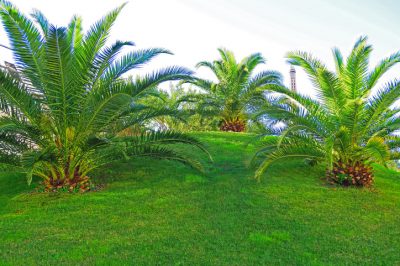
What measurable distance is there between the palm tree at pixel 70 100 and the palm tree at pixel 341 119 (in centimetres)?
223

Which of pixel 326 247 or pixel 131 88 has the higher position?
pixel 131 88

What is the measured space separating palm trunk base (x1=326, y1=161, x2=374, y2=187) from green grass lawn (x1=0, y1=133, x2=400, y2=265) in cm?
36

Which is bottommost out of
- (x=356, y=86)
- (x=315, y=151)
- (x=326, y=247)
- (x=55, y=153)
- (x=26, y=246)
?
(x=26, y=246)

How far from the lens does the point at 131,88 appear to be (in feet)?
28.7

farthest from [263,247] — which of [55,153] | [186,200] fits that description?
[55,153]

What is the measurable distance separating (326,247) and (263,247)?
962 mm

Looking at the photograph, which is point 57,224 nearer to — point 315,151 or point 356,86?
point 315,151

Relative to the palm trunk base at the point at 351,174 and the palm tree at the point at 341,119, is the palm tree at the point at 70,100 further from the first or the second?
the palm trunk base at the point at 351,174

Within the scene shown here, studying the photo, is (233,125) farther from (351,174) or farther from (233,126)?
(351,174)

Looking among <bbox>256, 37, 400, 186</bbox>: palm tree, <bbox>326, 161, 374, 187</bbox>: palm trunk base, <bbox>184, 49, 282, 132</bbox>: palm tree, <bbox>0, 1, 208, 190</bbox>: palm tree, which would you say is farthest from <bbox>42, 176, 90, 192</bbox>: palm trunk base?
<bbox>184, 49, 282, 132</bbox>: palm tree

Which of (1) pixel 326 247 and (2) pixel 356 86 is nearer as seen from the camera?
(1) pixel 326 247

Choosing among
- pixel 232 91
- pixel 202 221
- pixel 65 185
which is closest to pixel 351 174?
pixel 202 221

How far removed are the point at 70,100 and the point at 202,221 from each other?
389 cm

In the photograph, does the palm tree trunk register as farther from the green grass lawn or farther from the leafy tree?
the green grass lawn
